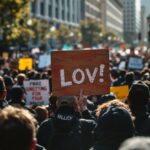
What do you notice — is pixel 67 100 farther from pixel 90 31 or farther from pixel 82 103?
pixel 90 31

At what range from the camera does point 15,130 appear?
9.75 ft

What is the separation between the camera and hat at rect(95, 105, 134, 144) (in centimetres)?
474

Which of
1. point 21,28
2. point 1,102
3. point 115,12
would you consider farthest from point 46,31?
point 115,12

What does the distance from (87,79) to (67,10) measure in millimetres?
89908

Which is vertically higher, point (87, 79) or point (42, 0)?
point (42, 0)

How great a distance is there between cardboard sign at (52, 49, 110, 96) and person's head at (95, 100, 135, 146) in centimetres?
239

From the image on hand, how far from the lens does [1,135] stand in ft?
9.78

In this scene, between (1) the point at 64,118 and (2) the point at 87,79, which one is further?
(2) the point at 87,79

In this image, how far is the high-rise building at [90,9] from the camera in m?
114

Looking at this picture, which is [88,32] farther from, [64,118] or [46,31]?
[64,118]

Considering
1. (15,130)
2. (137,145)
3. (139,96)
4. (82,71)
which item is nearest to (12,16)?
(82,71)

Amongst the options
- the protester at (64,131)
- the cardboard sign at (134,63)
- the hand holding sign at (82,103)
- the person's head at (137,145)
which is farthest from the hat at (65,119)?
the cardboard sign at (134,63)

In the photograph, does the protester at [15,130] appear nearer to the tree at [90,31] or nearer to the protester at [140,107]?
the protester at [140,107]

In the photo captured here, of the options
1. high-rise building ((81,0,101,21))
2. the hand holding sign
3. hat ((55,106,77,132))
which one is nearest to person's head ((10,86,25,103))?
the hand holding sign
